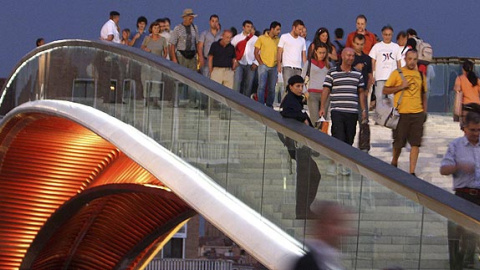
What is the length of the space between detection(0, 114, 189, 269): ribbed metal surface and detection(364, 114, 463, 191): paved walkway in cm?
515

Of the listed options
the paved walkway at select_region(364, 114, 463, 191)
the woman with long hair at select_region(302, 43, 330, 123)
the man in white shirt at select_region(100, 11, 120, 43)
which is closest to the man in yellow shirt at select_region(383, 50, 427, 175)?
the paved walkway at select_region(364, 114, 463, 191)

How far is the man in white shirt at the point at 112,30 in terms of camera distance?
21.4 metres

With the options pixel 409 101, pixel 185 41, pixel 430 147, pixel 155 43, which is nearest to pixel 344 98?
pixel 409 101

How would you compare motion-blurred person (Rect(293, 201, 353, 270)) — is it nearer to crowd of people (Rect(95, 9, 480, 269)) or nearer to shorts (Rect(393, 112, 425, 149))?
crowd of people (Rect(95, 9, 480, 269))

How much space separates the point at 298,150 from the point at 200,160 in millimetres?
2844

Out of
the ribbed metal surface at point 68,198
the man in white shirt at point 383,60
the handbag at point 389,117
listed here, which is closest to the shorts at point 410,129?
the handbag at point 389,117

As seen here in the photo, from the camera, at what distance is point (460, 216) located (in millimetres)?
7980

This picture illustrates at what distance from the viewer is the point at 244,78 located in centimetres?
1897

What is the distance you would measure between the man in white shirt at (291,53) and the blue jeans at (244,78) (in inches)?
48.3

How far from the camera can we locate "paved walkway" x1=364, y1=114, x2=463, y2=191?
1469 cm

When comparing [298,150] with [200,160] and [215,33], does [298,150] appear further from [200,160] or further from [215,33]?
[215,33]

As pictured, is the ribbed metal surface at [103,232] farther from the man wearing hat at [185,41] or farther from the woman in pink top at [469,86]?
the woman in pink top at [469,86]

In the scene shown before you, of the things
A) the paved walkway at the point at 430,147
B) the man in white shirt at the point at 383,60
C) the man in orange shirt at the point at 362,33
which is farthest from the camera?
the man in orange shirt at the point at 362,33

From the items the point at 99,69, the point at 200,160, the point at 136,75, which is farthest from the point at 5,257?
the point at 200,160
